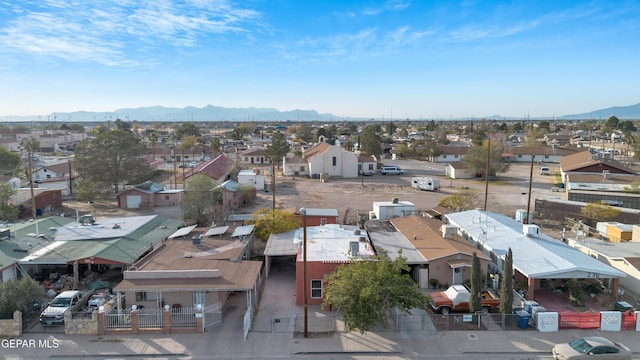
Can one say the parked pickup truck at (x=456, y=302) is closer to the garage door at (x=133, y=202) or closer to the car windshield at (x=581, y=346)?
the car windshield at (x=581, y=346)

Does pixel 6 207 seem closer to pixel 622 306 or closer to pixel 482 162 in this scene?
pixel 622 306

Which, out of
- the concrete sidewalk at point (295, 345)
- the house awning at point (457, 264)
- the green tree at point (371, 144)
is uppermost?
the green tree at point (371, 144)

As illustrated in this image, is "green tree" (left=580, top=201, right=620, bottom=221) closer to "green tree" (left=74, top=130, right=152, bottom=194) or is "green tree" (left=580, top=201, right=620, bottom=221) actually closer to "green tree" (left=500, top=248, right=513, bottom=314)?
"green tree" (left=500, top=248, right=513, bottom=314)

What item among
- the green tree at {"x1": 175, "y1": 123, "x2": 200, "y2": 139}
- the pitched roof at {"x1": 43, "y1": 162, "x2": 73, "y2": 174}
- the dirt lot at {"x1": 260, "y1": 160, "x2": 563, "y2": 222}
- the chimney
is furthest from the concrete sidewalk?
the green tree at {"x1": 175, "y1": 123, "x2": 200, "y2": 139}

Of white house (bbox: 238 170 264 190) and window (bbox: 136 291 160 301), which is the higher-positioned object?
white house (bbox: 238 170 264 190)

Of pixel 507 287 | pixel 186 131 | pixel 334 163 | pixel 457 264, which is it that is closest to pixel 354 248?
pixel 457 264

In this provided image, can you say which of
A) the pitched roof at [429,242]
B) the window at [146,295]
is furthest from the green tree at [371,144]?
the window at [146,295]

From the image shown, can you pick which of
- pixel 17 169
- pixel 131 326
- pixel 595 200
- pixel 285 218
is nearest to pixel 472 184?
pixel 595 200
